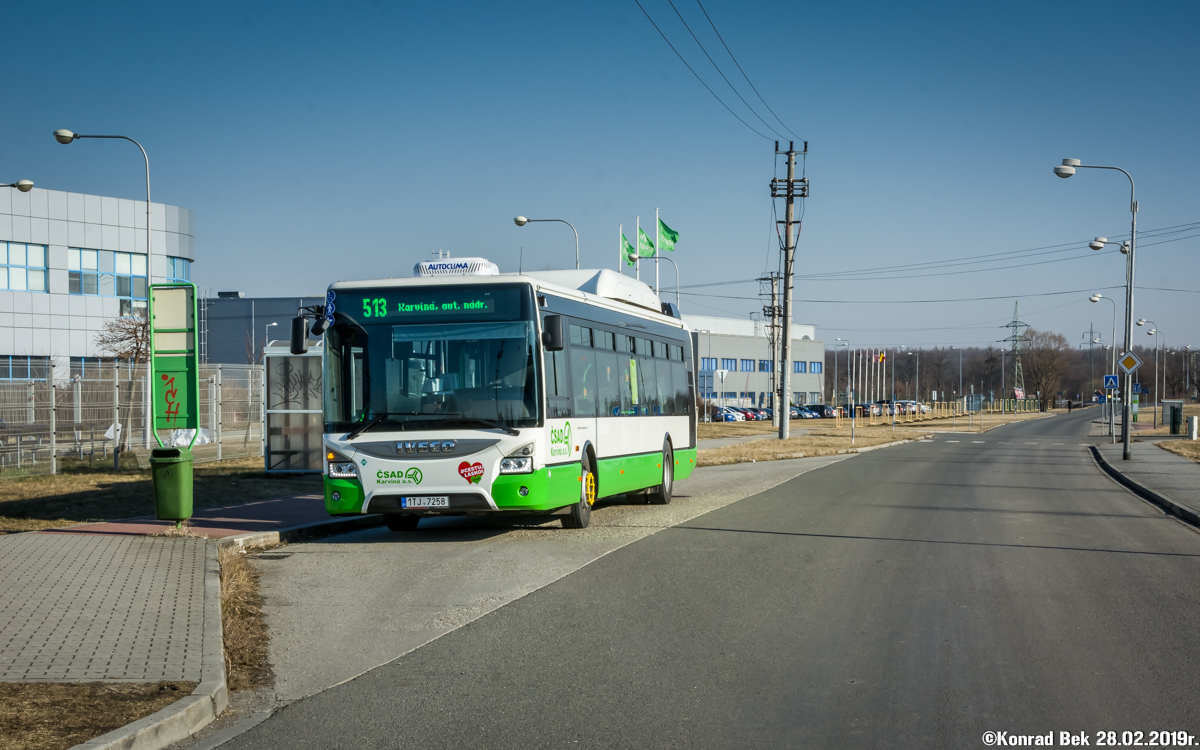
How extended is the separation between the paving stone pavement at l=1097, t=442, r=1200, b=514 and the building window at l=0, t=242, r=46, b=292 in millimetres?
45630

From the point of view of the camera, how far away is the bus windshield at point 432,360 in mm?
11875

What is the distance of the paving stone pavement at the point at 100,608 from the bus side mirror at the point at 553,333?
171 inches

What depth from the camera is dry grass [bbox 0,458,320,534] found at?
1469 centimetres

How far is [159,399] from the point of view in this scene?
12562mm

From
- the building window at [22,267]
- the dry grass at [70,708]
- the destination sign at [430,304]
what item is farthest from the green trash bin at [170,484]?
the building window at [22,267]

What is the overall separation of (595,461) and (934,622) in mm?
6790

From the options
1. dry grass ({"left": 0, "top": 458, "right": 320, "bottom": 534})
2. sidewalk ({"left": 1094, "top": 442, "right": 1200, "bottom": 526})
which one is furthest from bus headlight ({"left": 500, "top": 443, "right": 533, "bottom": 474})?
sidewalk ({"left": 1094, "top": 442, "right": 1200, "bottom": 526})

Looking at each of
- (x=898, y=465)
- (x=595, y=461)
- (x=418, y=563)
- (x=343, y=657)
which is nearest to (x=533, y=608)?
(x=343, y=657)

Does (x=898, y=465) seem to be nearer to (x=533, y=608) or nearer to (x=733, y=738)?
(x=533, y=608)

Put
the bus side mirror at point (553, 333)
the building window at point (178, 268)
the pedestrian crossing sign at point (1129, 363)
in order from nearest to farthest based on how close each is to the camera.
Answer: the bus side mirror at point (553, 333), the pedestrian crossing sign at point (1129, 363), the building window at point (178, 268)

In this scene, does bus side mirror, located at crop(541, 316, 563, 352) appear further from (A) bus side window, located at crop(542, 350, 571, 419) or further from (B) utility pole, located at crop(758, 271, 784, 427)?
(B) utility pole, located at crop(758, 271, 784, 427)

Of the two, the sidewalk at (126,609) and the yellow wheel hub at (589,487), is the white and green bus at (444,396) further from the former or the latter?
the sidewalk at (126,609)

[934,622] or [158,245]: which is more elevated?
[158,245]

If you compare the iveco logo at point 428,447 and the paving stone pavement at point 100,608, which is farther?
the iveco logo at point 428,447
